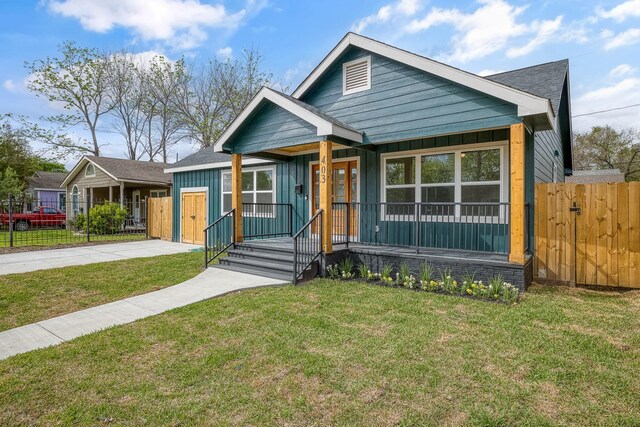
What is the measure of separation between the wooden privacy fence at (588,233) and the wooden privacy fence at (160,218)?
1312 centimetres

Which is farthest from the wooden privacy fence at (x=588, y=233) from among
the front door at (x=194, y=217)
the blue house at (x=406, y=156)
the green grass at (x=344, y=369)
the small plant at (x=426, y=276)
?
the front door at (x=194, y=217)

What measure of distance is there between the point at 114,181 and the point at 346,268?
16.7 metres

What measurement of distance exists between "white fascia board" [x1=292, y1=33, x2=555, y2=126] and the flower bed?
276cm

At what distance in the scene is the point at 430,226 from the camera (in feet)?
24.5

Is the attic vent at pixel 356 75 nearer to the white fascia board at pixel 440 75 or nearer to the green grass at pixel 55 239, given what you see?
the white fascia board at pixel 440 75

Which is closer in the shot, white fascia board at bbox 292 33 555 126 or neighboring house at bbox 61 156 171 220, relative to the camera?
white fascia board at bbox 292 33 555 126

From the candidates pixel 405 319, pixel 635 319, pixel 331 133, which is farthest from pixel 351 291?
pixel 635 319

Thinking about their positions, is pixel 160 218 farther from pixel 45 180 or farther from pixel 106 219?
pixel 45 180

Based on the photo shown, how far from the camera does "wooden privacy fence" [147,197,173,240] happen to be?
14.4 metres

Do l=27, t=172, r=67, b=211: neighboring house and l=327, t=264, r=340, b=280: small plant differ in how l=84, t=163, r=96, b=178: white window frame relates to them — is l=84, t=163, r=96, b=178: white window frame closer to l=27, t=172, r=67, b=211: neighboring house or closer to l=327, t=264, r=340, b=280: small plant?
l=27, t=172, r=67, b=211: neighboring house

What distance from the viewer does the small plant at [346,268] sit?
6.74m

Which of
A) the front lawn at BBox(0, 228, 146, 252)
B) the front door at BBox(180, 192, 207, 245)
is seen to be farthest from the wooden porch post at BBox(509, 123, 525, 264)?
the front lawn at BBox(0, 228, 146, 252)

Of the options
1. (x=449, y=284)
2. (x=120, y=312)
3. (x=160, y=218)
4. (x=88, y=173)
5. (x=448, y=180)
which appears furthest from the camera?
(x=88, y=173)

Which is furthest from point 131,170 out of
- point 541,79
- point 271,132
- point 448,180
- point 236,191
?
point 541,79
